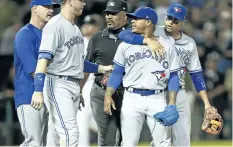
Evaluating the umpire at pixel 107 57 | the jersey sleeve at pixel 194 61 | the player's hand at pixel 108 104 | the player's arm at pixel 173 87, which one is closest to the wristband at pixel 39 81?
the player's hand at pixel 108 104

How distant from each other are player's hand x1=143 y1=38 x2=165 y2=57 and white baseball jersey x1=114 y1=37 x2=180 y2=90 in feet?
0.15

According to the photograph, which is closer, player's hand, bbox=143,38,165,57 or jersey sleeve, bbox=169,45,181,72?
player's hand, bbox=143,38,165,57

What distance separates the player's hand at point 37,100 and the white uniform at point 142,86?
1.23 m

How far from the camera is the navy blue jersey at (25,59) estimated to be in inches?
305

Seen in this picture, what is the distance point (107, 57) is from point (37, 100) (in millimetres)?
1957

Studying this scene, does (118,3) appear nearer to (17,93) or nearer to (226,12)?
(17,93)

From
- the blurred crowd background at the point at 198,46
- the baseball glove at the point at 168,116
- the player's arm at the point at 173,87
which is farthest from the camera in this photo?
the blurred crowd background at the point at 198,46

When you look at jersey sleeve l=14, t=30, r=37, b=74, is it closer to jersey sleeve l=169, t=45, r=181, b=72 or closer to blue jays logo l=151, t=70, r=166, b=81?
blue jays logo l=151, t=70, r=166, b=81

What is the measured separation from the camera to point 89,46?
9203 millimetres

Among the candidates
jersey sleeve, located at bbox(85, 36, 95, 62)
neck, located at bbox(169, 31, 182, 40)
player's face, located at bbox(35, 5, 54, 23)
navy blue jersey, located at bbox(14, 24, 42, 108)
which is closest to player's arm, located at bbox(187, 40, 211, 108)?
neck, located at bbox(169, 31, 182, 40)

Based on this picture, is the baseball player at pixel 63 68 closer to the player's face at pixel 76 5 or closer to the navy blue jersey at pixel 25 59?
the player's face at pixel 76 5

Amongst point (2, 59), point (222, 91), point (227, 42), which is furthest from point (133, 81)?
point (227, 42)

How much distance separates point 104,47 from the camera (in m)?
9.05

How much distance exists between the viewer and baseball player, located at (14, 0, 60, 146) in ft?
25.5
